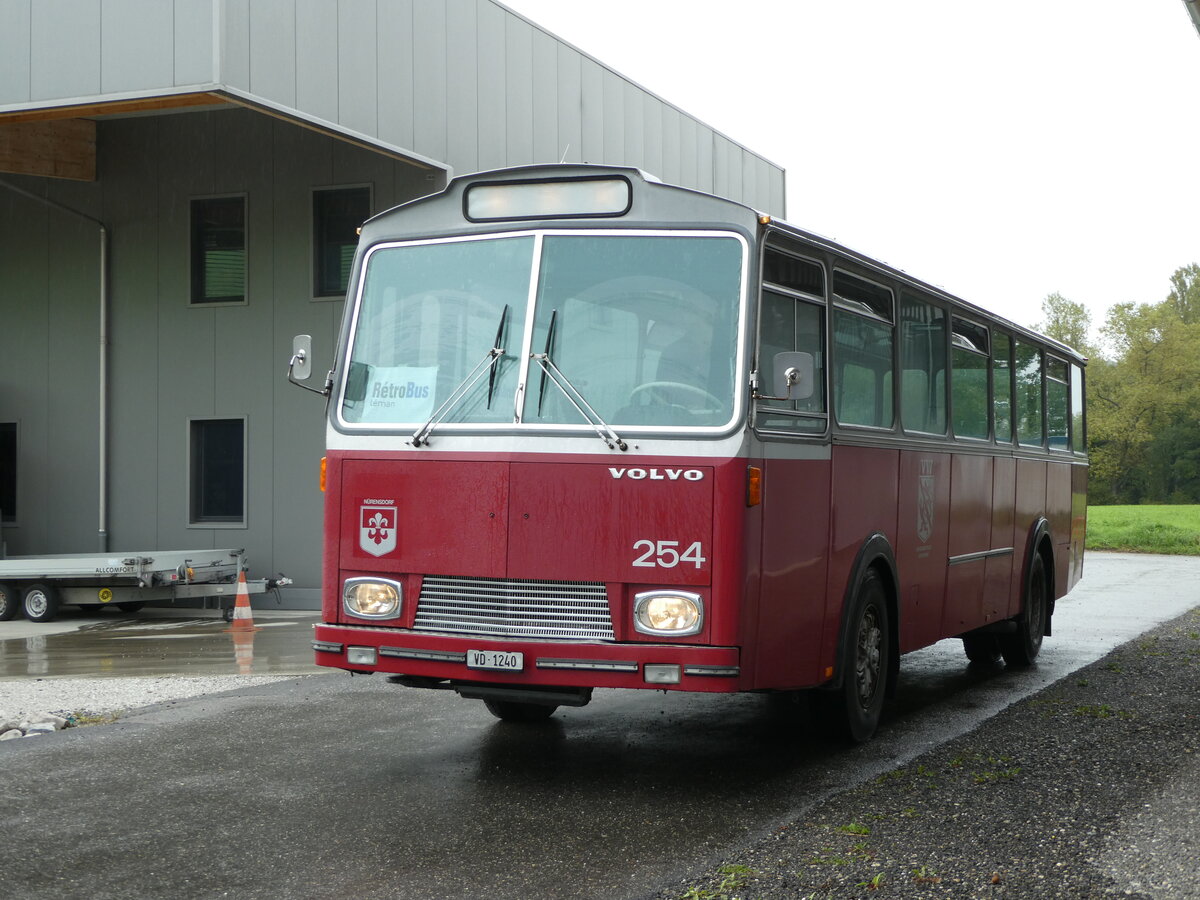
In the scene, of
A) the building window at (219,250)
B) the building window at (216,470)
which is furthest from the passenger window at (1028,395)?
the building window at (219,250)

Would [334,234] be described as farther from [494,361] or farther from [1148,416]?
[1148,416]

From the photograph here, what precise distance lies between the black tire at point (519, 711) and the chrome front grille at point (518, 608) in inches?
85.0

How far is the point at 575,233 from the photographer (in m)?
7.20

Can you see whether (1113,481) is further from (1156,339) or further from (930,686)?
(930,686)

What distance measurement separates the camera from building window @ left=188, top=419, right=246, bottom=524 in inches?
769

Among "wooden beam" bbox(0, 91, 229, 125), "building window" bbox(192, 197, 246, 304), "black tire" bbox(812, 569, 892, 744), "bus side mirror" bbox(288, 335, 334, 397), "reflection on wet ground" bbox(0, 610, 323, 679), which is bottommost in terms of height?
"reflection on wet ground" bbox(0, 610, 323, 679)

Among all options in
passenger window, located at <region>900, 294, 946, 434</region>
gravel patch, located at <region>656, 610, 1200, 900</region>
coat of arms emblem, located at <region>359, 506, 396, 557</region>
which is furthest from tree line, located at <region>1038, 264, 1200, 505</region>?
coat of arms emblem, located at <region>359, 506, 396, 557</region>

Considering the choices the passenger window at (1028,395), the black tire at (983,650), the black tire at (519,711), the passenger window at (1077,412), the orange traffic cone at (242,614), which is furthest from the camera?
the orange traffic cone at (242,614)

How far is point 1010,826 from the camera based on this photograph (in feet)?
20.3

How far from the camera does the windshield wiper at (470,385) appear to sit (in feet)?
23.4

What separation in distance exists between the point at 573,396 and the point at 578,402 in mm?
39

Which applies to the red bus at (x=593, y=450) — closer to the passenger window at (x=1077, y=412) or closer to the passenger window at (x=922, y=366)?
the passenger window at (x=922, y=366)

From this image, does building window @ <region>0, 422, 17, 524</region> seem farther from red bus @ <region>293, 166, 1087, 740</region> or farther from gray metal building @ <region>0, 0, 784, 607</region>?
red bus @ <region>293, 166, 1087, 740</region>

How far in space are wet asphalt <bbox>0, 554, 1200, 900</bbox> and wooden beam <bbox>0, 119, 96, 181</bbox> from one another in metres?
11.5
